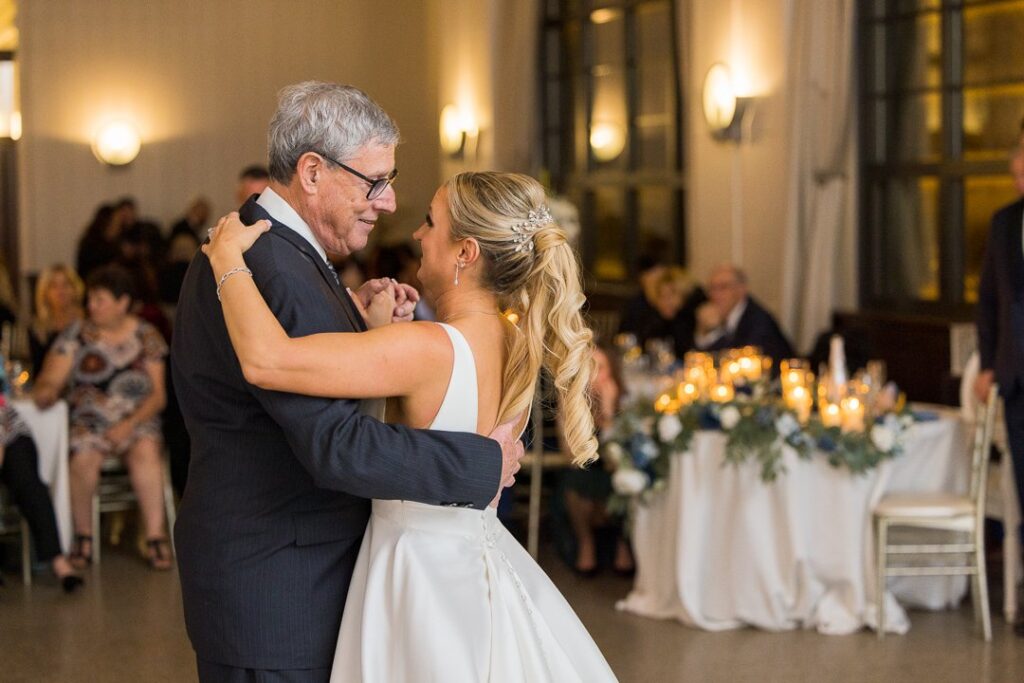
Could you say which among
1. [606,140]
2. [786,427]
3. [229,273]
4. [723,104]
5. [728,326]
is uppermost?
[723,104]

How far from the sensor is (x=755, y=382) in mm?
6277

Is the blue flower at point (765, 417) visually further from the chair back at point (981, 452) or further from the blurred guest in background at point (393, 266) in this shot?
the blurred guest in background at point (393, 266)

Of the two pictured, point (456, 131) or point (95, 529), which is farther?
point (456, 131)

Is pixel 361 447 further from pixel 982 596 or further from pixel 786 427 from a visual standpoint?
pixel 982 596

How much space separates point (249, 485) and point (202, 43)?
45.3 feet

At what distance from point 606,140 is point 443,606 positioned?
10528mm

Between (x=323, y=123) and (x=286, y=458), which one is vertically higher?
(x=323, y=123)

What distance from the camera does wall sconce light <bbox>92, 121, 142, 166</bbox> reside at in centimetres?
1446

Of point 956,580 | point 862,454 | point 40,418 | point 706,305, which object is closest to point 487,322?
point 862,454

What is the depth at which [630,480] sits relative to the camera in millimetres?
5660

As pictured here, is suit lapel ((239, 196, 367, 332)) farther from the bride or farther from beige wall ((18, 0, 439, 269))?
beige wall ((18, 0, 439, 269))

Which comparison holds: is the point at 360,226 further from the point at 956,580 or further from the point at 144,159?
the point at 144,159

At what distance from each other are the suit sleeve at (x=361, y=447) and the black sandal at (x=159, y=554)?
5.00m

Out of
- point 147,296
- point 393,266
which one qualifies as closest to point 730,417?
point 393,266
